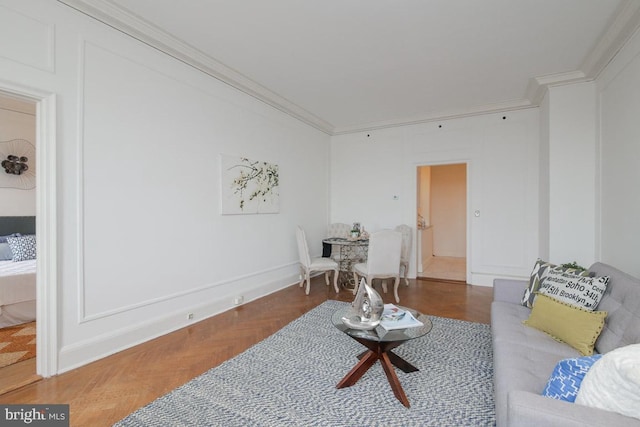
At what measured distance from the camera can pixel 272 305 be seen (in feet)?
13.4

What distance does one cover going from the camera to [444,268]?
6.59 meters

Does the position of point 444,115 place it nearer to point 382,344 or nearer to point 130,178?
point 382,344

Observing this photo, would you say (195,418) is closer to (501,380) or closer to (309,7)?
(501,380)

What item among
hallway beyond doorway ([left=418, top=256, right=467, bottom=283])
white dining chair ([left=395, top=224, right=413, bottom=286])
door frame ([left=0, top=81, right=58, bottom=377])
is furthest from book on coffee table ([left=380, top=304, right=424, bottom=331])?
hallway beyond doorway ([left=418, top=256, right=467, bottom=283])

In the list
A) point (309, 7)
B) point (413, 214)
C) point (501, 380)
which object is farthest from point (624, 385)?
point (413, 214)

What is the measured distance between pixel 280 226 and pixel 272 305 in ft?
4.39

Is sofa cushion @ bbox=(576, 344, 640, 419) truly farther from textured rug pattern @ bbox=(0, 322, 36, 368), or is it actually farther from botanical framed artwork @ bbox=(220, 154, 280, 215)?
textured rug pattern @ bbox=(0, 322, 36, 368)

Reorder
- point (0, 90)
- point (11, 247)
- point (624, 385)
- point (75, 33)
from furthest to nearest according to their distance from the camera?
point (11, 247) → point (75, 33) → point (0, 90) → point (624, 385)

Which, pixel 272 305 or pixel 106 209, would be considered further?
pixel 272 305

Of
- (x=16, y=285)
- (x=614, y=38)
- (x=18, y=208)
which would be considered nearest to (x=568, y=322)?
(x=614, y=38)

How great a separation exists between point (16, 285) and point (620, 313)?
543 centimetres

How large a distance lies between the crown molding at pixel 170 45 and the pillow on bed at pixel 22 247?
3333 mm

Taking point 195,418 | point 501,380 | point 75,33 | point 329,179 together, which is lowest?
point 195,418

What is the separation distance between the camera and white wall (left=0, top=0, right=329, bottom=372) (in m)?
2.37
